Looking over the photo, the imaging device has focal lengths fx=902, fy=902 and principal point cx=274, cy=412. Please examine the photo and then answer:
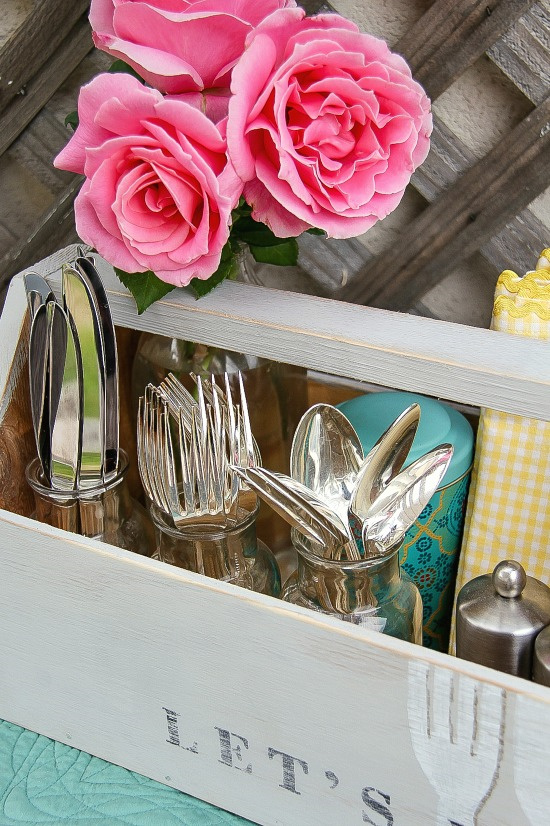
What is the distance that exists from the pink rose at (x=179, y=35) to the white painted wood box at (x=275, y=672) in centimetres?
11

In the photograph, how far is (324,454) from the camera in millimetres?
436

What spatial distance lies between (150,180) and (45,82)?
0.82ft

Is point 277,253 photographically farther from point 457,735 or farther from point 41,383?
point 457,735

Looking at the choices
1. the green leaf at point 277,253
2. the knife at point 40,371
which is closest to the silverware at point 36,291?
the knife at point 40,371

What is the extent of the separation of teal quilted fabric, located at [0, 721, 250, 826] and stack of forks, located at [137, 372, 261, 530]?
0.40 ft

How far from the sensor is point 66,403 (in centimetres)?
43

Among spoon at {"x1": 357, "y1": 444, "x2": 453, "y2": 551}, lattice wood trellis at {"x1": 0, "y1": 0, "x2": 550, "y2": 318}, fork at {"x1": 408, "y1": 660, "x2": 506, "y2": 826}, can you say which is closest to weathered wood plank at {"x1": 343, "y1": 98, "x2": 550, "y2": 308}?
lattice wood trellis at {"x1": 0, "y1": 0, "x2": 550, "y2": 318}

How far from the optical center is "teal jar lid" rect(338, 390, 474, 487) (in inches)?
18.3

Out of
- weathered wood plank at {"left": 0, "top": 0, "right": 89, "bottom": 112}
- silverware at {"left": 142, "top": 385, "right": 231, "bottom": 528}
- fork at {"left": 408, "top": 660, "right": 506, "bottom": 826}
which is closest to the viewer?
fork at {"left": 408, "top": 660, "right": 506, "bottom": 826}

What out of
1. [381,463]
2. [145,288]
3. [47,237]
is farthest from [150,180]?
[47,237]

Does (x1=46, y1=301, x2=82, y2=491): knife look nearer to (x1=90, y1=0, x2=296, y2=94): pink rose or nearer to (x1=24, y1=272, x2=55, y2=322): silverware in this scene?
(x1=24, y1=272, x2=55, y2=322): silverware

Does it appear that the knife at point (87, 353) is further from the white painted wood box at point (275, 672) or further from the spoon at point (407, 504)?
the spoon at point (407, 504)

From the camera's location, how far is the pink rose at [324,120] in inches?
15.2

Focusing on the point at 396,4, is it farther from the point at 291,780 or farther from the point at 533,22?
the point at 291,780
